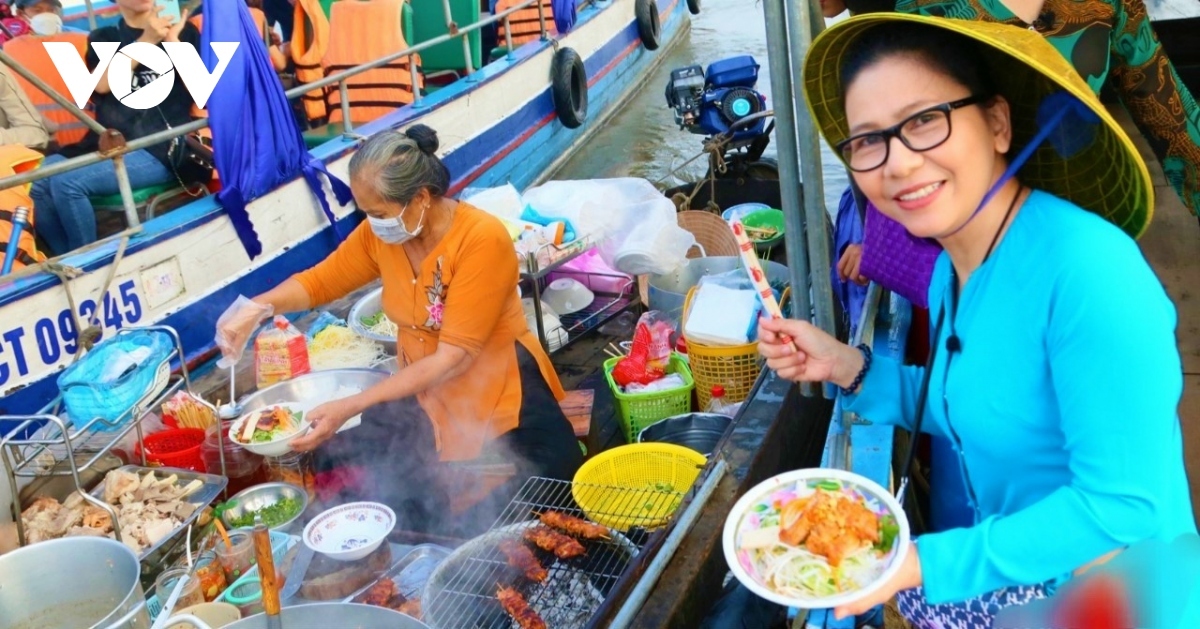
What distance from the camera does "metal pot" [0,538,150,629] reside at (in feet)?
7.43

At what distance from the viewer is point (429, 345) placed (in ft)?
11.5

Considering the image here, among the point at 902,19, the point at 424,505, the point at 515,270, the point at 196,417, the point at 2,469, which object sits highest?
the point at 902,19

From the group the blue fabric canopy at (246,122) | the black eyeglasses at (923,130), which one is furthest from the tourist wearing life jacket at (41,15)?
the black eyeglasses at (923,130)

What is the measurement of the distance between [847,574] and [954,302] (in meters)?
0.58

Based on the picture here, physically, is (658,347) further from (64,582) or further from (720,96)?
(720,96)

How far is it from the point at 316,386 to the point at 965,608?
2.85 metres

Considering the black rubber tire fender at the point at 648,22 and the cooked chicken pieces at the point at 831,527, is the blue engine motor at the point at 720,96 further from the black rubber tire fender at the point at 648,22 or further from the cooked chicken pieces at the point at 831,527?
the black rubber tire fender at the point at 648,22

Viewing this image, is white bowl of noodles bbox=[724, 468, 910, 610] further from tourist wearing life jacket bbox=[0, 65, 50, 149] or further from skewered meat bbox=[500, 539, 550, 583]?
tourist wearing life jacket bbox=[0, 65, 50, 149]

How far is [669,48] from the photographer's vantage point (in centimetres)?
1454

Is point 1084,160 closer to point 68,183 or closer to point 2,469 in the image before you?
point 2,469

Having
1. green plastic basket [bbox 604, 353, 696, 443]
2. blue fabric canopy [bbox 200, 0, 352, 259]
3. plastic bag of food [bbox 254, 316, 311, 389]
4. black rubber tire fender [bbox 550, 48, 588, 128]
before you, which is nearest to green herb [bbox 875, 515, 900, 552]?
green plastic basket [bbox 604, 353, 696, 443]

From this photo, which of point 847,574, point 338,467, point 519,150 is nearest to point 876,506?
point 847,574

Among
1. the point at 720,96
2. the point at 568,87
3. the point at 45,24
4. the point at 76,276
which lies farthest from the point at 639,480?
the point at 45,24

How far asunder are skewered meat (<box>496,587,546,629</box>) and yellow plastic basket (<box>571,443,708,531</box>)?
47cm
